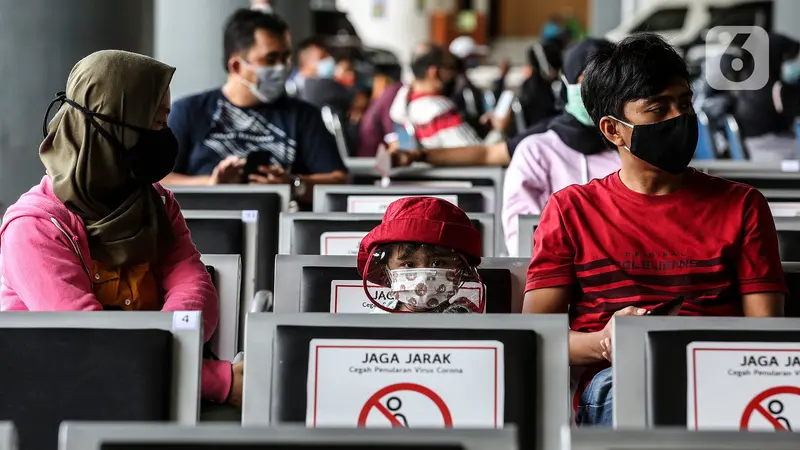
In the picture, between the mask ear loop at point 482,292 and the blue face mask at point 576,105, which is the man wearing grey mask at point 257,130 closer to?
the blue face mask at point 576,105

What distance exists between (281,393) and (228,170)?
130 inches

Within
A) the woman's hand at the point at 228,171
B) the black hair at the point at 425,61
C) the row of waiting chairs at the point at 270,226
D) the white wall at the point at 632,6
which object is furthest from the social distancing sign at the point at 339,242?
the white wall at the point at 632,6

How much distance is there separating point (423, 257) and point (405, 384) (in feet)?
2.74

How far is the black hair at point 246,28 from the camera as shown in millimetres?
6898

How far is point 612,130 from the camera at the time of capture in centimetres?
374

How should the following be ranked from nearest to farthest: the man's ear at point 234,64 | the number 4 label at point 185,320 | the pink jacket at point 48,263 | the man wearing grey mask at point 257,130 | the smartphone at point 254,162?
the number 4 label at point 185,320
the pink jacket at point 48,263
the smartphone at point 254,162
the man wearing grey mask at point 257,130
the man's ear at point 234,64

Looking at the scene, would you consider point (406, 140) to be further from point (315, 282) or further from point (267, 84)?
point (315, 282)

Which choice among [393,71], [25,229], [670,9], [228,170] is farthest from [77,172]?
[670,9]

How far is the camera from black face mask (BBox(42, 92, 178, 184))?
348 centimetres

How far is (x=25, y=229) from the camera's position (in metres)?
3.33

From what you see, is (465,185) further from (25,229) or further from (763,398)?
(763,398)

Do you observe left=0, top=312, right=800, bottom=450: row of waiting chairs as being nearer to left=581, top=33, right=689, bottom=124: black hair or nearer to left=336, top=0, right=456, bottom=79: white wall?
left=581, top=33, right=689, bottom=124: black hair

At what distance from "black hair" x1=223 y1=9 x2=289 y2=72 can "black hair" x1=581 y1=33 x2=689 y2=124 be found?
3.37 metres

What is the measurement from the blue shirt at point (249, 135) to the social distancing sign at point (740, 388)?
13.3ft
